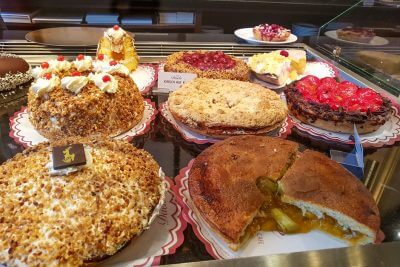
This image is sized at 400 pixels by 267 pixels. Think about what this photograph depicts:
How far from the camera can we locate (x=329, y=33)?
307 centimetres

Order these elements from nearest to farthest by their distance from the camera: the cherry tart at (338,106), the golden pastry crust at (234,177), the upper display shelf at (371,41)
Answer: the golden pastry crust at (234,177), the cherry tart at (338,106), the upper display shelf at (371,41)

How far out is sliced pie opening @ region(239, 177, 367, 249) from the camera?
151 cm

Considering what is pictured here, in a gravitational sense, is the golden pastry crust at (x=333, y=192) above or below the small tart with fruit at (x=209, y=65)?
below

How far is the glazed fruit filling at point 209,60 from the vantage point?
2777 mm

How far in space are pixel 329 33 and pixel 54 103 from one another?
7.60ft

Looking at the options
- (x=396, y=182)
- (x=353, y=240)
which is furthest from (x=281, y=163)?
(x=396, y=182)

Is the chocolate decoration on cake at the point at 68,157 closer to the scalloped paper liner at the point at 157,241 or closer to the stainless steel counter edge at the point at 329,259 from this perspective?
the scalloped paper liner at the point at 157,241

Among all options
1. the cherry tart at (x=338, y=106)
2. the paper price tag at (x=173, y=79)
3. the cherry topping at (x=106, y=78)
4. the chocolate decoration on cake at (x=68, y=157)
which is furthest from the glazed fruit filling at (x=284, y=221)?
the paper price tag at (x=173, y=79)

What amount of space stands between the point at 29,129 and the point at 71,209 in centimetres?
103

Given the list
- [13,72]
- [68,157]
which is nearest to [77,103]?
[68,157]

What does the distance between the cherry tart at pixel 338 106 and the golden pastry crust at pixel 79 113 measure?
3.82 ft

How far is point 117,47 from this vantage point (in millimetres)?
2748

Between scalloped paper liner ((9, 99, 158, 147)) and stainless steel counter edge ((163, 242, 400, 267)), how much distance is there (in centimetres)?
122

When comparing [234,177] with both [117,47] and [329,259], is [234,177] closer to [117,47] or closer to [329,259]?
[329,259]
